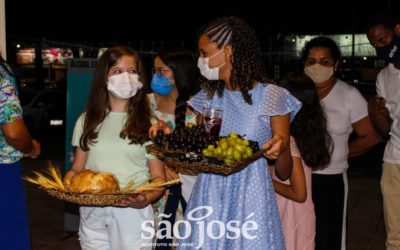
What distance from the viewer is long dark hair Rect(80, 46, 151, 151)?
338cm

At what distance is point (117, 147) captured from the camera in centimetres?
336

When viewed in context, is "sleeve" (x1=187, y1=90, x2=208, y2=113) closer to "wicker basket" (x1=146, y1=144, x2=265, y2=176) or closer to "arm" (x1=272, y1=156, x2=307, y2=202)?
"wicker basket" (x1=146, y1=144, x2=265, y2=176)

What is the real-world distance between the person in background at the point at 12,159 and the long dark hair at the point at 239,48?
1.40 metres

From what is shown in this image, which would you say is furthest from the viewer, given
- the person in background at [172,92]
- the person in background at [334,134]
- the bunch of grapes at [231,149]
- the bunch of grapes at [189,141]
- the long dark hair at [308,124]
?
the person in background at [172,92]

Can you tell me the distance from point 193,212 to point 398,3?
145ft

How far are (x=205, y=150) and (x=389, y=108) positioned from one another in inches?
96.4

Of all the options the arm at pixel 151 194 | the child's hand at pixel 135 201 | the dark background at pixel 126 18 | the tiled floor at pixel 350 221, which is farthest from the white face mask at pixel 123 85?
the dark background at pixel 126 18

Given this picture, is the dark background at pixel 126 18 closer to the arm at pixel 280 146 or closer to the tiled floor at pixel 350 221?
the tiled floor at pixel 350 221

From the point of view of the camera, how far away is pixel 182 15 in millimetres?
30562

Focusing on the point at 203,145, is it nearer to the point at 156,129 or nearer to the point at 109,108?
the point at 156,129

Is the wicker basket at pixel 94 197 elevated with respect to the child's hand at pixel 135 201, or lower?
elevated

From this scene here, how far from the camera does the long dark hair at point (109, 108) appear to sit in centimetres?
338

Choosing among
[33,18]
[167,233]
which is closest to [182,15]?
[33,18]

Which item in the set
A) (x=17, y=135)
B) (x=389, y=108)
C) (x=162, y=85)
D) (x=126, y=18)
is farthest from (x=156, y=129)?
(x=126, y=18)
